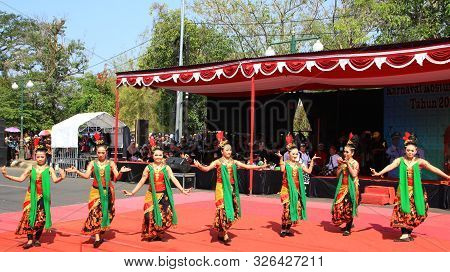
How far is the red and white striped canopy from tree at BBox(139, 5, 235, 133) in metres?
10.5

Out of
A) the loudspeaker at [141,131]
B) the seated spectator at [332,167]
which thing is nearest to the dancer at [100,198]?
the seated spectator at [332,167]

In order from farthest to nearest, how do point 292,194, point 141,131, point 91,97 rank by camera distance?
point 91,97 < point 141,131 < point 292,194

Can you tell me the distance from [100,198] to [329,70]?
6424 mm

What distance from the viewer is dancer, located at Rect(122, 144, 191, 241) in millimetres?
6805

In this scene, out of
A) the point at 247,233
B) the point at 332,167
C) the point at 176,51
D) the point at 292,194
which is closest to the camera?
the point at 292,194

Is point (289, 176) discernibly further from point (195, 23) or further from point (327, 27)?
point (327, 27)

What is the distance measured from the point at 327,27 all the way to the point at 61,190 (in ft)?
67.2

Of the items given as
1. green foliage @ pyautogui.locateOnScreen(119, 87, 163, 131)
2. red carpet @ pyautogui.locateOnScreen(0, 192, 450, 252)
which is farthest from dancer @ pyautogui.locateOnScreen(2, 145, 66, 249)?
green foliage @ pyautogui.locateOnScreen(119, 87, 163, 131)

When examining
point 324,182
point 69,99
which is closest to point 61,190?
point 324,182

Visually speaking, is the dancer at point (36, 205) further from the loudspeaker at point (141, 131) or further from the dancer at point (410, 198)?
the loudspeaker at point (141, 131)

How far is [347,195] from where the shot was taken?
771 cm

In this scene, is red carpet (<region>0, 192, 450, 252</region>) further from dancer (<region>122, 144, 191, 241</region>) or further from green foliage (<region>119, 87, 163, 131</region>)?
green foliage (<region>119, 87, 163, 131</region>)

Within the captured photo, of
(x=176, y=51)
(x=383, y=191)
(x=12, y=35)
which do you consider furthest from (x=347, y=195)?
(x=12, y=35)

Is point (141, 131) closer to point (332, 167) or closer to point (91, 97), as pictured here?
point (332, 167)
